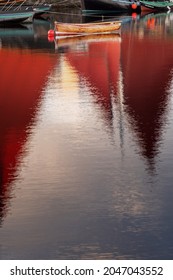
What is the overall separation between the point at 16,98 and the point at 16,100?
50 centimetres

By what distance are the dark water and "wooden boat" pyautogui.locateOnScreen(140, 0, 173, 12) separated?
2914 inches

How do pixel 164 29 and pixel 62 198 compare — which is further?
pixel 164 29

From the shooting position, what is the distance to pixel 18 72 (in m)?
36.6

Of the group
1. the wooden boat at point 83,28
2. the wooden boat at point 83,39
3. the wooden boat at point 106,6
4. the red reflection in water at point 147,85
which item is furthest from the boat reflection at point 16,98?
the wooden boat at point 106,6

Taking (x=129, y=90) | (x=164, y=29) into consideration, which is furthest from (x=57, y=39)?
(x=129, y=90)

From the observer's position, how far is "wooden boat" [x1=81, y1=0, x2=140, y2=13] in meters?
101

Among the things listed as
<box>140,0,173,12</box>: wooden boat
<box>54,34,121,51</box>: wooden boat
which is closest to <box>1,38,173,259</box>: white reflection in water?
<box>54,34,121,51</box>: wooden boat

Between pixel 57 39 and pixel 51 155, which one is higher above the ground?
pixel 51 155

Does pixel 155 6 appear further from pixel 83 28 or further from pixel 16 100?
pixel 16 100

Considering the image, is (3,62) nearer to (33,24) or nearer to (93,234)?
(93,234)

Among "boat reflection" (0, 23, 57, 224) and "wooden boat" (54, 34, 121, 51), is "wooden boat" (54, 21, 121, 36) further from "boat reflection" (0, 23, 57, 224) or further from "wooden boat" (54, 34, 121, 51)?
"boat reflection" (0, 23, 57, 224)

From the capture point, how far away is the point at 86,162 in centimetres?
1859

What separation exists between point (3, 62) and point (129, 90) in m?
14.1

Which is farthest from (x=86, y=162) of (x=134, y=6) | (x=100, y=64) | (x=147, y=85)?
(x=134, y=6)
